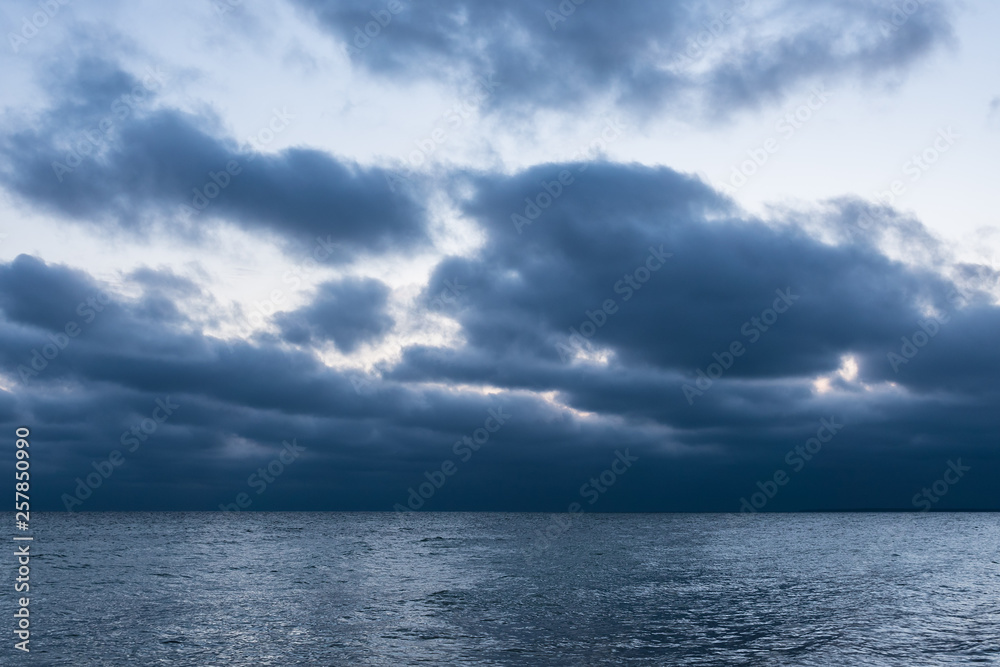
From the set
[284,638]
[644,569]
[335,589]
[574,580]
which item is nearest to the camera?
[284,638]

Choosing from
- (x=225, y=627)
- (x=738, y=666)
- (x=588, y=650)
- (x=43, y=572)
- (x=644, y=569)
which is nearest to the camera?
(x=738, y=666)

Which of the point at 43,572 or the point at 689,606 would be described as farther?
the point at 43,572

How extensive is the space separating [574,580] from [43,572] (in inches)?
1993

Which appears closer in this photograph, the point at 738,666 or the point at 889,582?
the point at 738,666

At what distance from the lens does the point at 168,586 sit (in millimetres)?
56938

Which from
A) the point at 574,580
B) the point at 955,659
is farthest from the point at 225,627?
the point at 955,659

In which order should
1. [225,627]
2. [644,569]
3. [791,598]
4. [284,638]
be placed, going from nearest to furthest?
[284,638], [225,627], [791,598], [644,569]

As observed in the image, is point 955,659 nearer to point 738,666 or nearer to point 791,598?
point 738,666

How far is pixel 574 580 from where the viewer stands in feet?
201

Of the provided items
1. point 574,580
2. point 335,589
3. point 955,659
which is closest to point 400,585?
point 335,589

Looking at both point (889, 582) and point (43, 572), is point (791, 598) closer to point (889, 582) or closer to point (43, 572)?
point (889, 582)

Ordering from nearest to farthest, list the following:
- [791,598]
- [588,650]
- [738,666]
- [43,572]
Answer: [738,666], [588,650], [791,598], [43,572]

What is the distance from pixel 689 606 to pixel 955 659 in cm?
1723

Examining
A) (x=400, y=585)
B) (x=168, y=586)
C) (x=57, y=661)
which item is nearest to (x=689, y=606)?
(x=400, y=585)
